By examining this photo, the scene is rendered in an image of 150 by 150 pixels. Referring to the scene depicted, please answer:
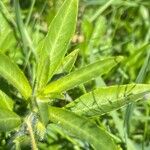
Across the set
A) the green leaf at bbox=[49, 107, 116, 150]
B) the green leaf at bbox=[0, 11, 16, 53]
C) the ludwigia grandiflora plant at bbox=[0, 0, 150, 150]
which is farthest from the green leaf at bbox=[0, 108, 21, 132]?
the green leaf at bbox=[0, 11, 16, 53]

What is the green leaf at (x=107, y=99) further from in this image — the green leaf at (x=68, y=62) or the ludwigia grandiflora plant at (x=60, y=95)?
the green leaf at (x=68, y=62)

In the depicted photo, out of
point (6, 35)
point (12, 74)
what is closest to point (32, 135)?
point (12, 74)

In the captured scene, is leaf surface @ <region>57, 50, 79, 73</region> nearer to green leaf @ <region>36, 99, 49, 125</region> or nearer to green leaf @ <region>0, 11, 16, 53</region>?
green leaf @ <region>36, 99, 49, 125</region>

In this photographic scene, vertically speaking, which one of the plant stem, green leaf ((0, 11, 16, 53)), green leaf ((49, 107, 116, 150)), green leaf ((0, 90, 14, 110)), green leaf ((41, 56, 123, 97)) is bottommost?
green leaf ((49, 107, 116, 150))

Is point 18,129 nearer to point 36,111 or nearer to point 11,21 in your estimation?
point 36,111

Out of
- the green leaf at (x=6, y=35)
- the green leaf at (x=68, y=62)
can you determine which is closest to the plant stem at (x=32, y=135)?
the green leaf at (x=68, y=62)

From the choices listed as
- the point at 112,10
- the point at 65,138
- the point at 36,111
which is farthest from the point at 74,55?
the point at 112,10
